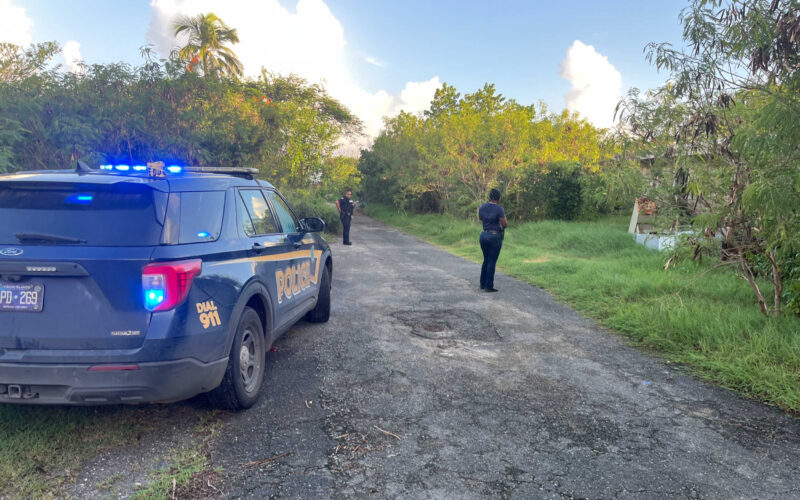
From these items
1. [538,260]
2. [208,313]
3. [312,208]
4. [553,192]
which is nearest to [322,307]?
[208,313]

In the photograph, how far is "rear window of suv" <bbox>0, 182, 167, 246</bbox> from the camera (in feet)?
10.1

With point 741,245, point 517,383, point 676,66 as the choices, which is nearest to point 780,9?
point 676,66

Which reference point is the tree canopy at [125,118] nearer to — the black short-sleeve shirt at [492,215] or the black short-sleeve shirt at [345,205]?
the black short-sleeve shirt at [345,205]

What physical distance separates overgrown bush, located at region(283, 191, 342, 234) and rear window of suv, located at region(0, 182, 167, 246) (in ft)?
47.3

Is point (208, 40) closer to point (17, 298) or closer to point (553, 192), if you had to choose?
point (553, 192)

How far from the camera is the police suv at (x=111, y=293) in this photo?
298cm

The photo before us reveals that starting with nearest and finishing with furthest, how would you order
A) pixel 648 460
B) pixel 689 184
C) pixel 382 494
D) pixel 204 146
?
pixel 382 494 → pixel 648 460 → pixel 689 184 → pixel 204 146

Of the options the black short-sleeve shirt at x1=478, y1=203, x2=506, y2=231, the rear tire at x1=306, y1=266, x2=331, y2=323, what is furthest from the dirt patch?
the rear tire at x1=306, y1=266, x2=331, y2=323

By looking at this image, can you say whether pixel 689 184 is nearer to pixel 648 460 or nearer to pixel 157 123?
pixel 648 460

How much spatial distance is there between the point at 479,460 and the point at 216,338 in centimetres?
185

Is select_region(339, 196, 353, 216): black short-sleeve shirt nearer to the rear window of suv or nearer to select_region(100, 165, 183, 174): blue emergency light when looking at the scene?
select_region(100, 165, 183, 174): blue emergency light

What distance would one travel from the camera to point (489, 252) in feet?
28.2

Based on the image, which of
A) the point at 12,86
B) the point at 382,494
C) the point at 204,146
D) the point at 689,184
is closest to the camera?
the point at 382,494

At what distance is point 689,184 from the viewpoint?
18.2 feet
